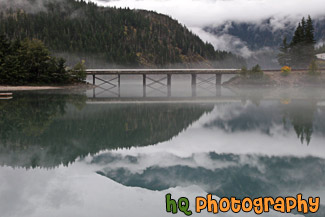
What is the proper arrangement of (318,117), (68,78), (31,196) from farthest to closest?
(68,78), (318,117), (31,196)

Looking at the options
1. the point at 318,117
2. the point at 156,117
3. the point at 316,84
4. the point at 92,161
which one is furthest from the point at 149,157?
the point at 316,84

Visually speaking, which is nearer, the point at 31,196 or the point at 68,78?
the point at 31,196

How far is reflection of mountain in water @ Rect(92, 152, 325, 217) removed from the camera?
43.1ft

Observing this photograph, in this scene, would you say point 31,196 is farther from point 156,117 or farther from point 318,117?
point 318,117

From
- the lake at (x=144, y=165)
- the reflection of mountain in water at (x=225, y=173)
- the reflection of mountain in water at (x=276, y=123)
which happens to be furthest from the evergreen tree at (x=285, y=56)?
the reflection of mountain in water at (x=225, y=173)

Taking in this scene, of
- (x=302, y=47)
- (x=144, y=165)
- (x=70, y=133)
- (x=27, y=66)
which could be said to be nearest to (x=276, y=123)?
(x=144, y=165)

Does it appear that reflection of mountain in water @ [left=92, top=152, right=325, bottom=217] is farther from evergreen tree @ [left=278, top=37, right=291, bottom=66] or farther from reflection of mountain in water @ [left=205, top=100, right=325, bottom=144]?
evergreen tree @ [left=278, top=37, right=291, bottom=66]

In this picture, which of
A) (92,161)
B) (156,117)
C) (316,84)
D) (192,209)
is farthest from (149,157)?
(316,84)

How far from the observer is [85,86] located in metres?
104

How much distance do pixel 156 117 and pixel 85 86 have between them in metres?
73.3

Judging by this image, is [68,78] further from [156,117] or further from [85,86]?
[156,117]

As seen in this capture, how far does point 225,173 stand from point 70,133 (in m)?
14.4

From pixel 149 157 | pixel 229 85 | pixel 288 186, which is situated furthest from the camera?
pixel 229 85

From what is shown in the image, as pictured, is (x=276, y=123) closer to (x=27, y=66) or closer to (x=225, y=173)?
(x=225, y=173)
